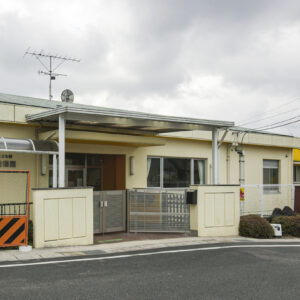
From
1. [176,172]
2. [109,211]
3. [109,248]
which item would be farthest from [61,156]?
[176,172]

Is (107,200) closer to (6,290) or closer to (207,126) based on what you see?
(207,126)

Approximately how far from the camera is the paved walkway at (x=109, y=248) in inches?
393

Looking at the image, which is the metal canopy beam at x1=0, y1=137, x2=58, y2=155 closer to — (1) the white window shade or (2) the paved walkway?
(2) the paved walkway

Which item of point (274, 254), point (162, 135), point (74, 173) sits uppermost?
point (162, 135)

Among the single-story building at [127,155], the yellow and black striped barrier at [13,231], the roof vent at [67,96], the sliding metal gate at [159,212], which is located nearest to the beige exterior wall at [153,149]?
the single-story building at [127,155]

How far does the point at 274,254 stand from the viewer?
35.1 feet

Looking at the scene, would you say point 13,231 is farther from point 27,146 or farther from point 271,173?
point 271,173

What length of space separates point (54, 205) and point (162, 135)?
6.92 m

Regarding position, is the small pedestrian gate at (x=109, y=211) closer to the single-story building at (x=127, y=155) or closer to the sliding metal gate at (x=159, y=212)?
the single-story building at (x=127, y=155)

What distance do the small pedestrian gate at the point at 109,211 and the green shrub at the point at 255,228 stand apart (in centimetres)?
393

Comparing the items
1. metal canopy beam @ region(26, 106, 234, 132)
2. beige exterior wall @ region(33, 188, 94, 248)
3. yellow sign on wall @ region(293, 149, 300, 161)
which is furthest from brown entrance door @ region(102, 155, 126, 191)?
yellow sign on wall @ region(293, 149, 300, 161)

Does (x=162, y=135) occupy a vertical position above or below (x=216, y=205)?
above

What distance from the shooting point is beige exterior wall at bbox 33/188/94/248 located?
11.0m

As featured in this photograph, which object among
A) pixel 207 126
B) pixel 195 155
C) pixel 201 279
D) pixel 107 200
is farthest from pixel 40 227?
pixel 195 155
